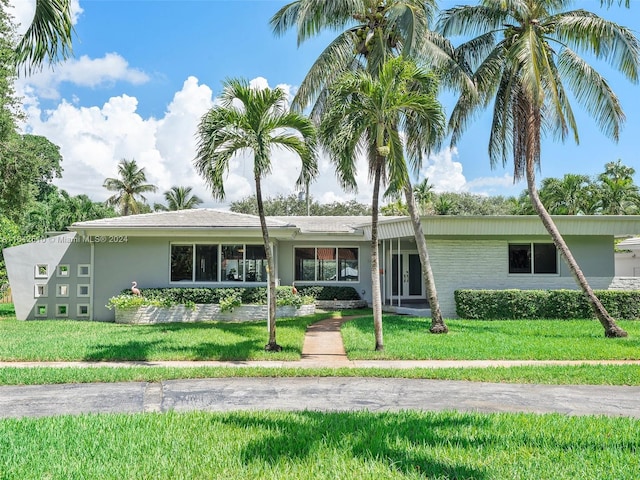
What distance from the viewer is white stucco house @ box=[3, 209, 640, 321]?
16.5 meters

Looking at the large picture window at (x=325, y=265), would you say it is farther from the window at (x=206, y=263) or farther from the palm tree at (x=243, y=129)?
the palm tree at (x=243, y=129)

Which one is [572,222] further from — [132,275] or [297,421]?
[132,275]

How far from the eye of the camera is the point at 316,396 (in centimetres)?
732

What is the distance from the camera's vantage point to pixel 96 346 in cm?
1105

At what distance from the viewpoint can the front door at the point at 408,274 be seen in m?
22.0

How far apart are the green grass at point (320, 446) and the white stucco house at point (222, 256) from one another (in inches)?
428

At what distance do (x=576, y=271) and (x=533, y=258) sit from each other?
4.21 metres

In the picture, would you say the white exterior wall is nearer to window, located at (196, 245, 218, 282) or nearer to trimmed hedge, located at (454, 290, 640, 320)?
trimmed hedge, located at (454, 290, 640, 320)

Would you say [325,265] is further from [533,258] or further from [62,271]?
[62,271]

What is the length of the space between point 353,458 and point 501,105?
1350 cm

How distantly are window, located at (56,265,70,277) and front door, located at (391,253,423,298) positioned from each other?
13444mm

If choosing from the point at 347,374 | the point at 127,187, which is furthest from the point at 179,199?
the point at 347,374

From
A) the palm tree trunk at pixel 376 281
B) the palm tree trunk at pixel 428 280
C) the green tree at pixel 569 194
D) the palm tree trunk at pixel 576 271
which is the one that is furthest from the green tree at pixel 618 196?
the palm tree trunk at pixel 376 281

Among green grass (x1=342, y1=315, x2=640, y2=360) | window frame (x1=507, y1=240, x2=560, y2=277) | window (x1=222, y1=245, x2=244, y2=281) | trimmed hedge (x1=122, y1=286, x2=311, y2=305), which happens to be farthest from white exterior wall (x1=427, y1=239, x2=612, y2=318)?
window (x1=222, y1=245, x2=244, y2=281)
